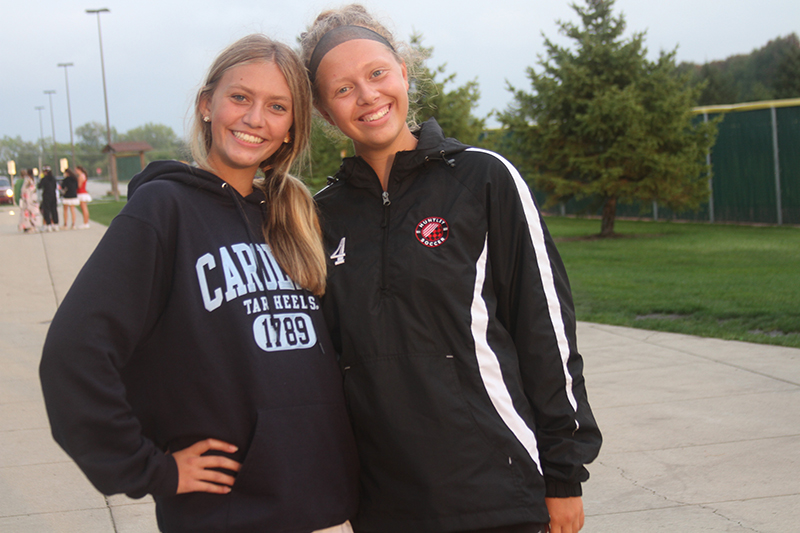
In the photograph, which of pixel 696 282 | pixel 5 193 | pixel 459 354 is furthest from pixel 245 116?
pixel 5 193

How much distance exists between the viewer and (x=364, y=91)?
82.3 inches

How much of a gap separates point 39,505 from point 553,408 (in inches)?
113

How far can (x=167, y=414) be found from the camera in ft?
5.47

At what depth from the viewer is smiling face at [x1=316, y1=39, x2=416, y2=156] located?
2.11m

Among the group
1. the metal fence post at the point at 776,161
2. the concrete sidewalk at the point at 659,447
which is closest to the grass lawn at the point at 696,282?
the concrete sidewalk at the point at 659,447

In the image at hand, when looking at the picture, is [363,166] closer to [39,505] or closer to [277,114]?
[277,114]

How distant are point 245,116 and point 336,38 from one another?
377 mm

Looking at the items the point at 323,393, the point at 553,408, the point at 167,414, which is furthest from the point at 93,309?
the point at 553,408

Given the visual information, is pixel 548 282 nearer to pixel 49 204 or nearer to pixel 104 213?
pixel 49 204

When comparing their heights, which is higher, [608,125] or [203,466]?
[608,125]

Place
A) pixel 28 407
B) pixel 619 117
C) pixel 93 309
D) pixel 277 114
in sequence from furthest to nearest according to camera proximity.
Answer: pixel 619 117, pixel 28 407, pixel 277 114, pixel 93 309

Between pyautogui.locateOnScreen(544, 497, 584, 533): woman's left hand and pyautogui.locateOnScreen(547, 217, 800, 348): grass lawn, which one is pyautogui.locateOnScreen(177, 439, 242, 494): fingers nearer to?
pyautogui.locateOnScreen(544, 497, 584, 533): woman's left hand

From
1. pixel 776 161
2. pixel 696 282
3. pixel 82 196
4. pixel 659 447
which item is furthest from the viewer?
pixel 82 196

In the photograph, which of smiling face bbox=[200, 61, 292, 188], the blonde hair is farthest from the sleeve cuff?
smiling face bbox=[200, 61, 292, 188]
